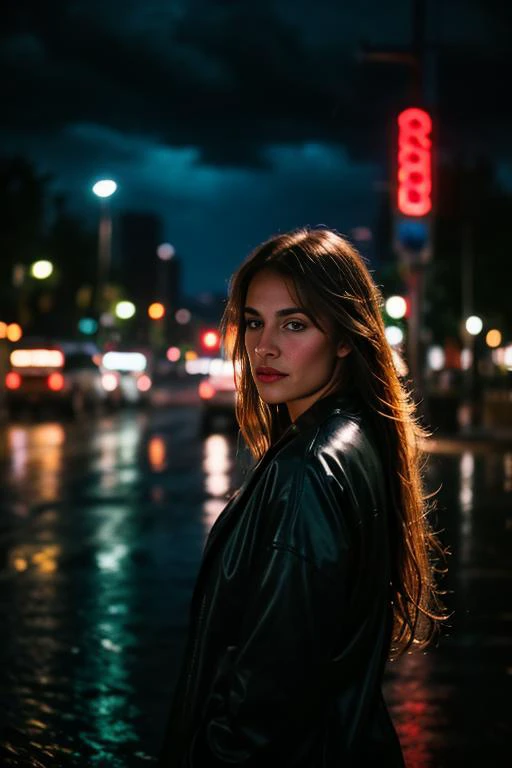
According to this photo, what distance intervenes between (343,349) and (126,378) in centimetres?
4705

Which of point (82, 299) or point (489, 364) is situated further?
point (489, 364)

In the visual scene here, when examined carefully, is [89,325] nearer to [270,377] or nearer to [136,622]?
[136,622]

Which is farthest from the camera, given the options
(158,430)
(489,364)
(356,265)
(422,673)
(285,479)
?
(489,364)

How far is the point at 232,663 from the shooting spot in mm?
2244

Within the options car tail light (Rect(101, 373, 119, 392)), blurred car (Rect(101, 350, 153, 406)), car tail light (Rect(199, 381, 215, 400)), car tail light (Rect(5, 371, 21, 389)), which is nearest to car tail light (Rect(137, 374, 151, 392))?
blurred car (Rect(101, 350, 153, 406))

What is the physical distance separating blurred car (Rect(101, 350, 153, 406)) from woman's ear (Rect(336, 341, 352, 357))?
1681 inches

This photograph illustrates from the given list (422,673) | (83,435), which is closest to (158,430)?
(83,435)

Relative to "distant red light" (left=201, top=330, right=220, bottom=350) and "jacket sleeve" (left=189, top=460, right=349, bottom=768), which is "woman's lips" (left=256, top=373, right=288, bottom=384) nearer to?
"jacket sleeve" (left=189, top=460, right=349, bottom=768)

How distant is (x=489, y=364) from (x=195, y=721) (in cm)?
8560

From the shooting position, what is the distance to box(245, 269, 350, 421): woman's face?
259cm

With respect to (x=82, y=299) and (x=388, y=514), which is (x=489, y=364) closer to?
(x=82, y=299)

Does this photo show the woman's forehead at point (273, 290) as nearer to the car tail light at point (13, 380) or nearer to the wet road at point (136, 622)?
the wet road at point (136, 622)

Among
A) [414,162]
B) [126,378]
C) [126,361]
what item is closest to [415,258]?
[414,162]

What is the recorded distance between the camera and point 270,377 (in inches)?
103
